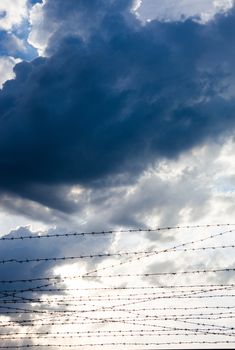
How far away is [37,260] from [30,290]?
2.91 metres

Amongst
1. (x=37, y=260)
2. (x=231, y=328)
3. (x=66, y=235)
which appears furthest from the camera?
(x=231, y=328)

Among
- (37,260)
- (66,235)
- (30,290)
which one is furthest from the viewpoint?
(30,290)

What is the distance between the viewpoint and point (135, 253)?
18812mm

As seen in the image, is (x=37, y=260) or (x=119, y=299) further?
(x=119, y=299)

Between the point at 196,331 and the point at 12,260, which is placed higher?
the point at 12,260

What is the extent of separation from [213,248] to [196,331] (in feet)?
16.4

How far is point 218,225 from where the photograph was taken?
1839 cm

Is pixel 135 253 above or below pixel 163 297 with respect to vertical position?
above

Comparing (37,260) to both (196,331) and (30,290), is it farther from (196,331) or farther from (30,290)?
(196,331)

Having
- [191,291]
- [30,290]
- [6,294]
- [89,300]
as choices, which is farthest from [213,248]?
[6,294]

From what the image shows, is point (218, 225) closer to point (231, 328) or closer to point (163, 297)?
point (163, 297)

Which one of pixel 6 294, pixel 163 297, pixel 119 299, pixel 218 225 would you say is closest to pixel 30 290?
pixel 6 294

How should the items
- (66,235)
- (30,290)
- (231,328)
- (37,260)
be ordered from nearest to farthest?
(66,235)
(37,260)
(30,290)
(231,328)

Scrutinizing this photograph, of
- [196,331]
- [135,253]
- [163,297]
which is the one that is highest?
[135,253]
